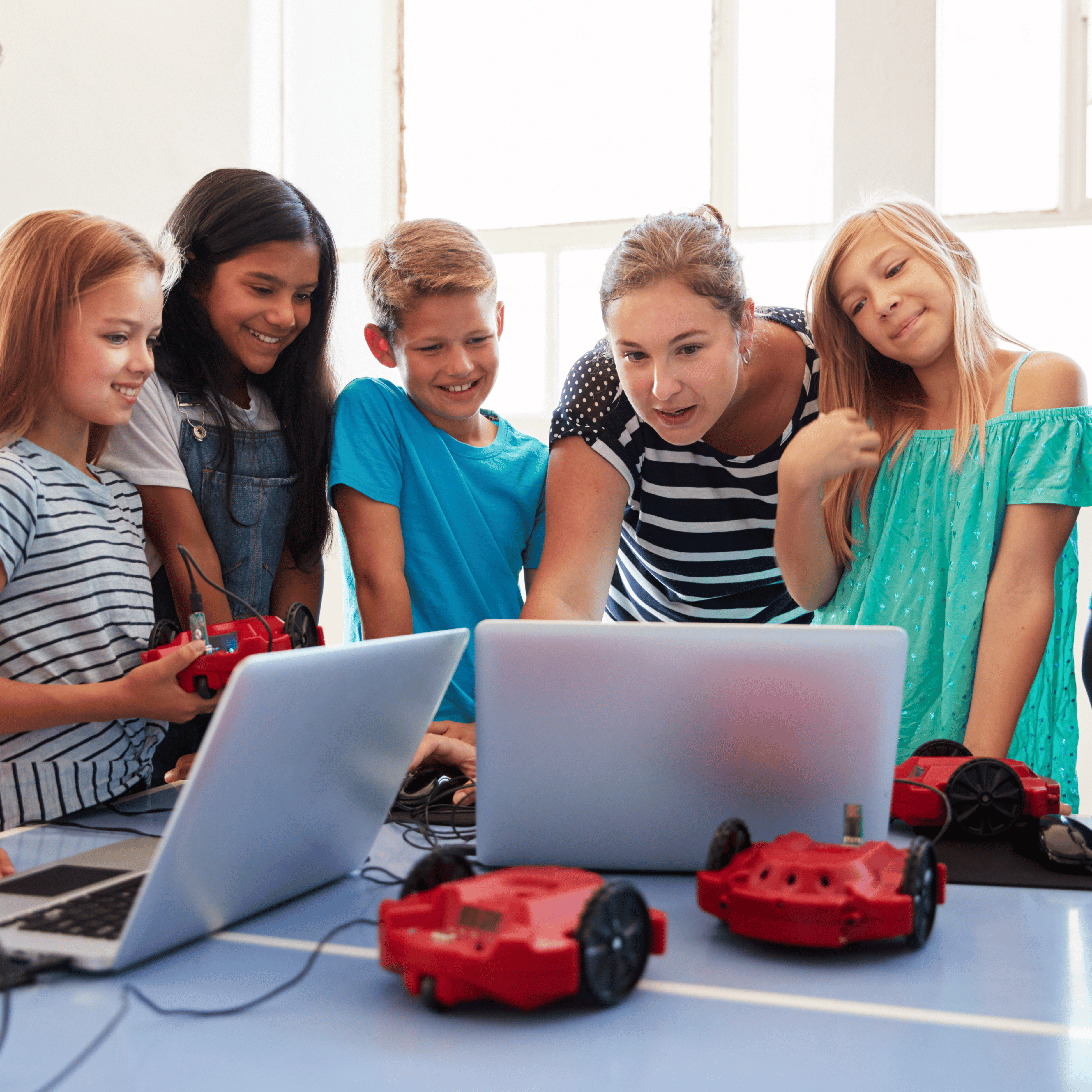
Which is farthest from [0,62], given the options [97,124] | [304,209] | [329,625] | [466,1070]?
[466,1070]

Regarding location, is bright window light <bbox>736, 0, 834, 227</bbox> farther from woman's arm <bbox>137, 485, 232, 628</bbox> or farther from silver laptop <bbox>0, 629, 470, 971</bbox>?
silver laptop <bbox>0, 629, 470, 971</bbox>

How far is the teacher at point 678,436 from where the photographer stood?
4.34ft

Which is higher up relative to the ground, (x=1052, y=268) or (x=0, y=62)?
(x=0, y=62)

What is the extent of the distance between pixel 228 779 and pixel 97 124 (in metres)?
3.44

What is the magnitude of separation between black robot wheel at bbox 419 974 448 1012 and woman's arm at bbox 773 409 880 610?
0.82 meters

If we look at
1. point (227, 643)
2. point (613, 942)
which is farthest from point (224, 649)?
point (613, 942)

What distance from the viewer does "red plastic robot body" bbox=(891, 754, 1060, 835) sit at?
978 millimetres

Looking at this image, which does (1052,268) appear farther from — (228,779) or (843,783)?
(228,779)

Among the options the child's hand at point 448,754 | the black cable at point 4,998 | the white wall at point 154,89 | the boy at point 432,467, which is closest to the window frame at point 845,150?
the white wall at point 154,89

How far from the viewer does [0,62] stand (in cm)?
327

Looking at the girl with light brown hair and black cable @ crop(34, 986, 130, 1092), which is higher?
the girl with light brown hair

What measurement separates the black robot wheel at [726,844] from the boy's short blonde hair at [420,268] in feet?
3.26

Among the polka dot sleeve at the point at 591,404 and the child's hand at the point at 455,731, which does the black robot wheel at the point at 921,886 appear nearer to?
the child's hand at the point at 455,731

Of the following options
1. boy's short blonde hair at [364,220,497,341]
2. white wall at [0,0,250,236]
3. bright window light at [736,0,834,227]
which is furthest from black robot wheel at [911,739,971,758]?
white wall at [0,0,250,236]
